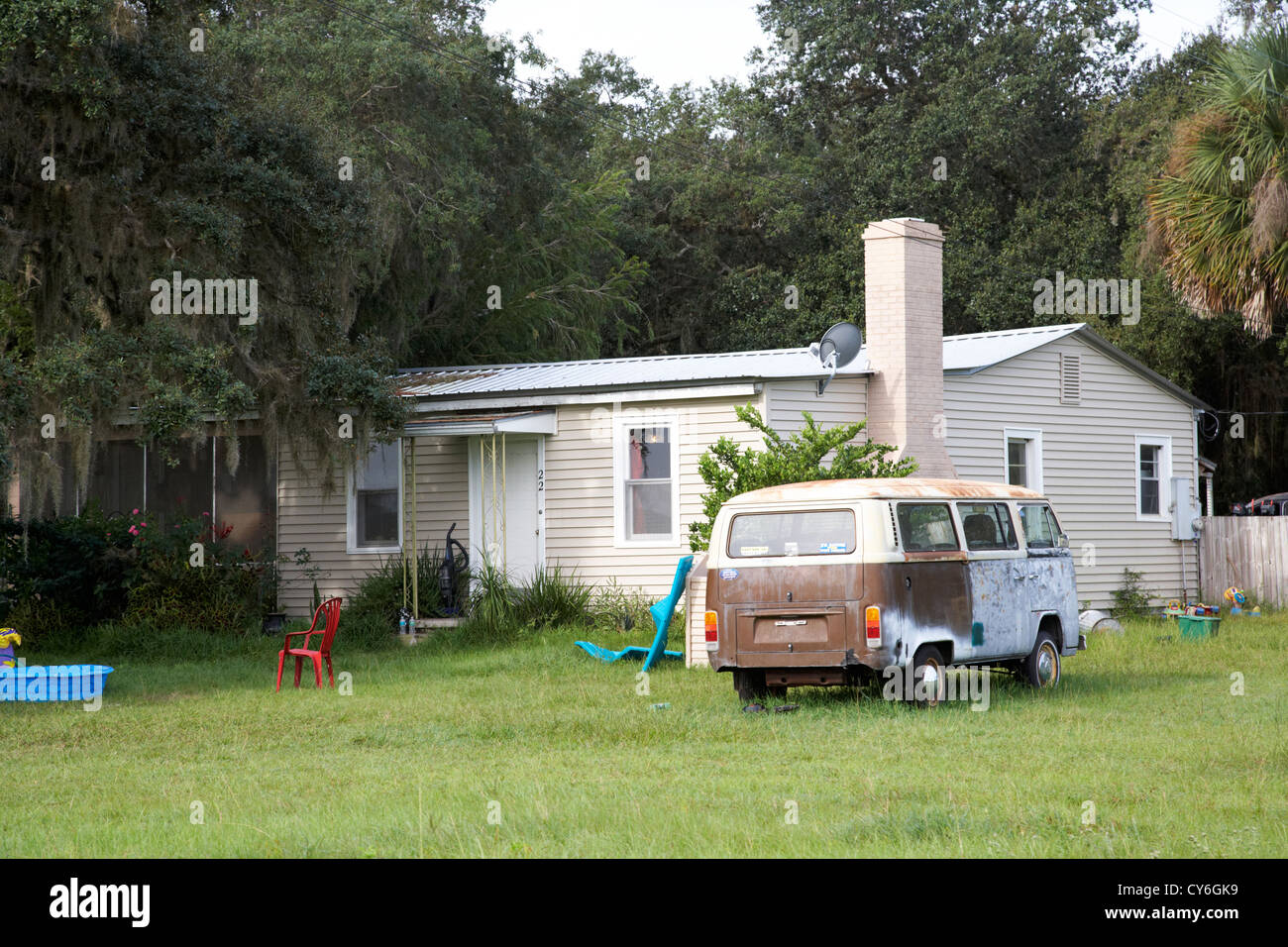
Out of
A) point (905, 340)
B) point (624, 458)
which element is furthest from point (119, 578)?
point (905, 340)

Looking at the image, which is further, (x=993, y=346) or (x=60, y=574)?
(x=993, y=346)

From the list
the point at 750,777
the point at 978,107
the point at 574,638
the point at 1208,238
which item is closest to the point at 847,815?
the point at 750,777

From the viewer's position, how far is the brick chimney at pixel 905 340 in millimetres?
18047

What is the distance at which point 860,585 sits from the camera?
442 inches

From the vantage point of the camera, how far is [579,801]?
7645 mm

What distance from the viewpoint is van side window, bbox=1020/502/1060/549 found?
12891mm

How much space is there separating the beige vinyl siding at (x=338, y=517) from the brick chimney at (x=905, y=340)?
18.6ft

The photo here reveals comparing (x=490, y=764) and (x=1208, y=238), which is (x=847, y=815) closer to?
(x=490, y=764)

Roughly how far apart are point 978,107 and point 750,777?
27.7 metres

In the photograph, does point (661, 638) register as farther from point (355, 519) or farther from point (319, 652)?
point (355, 519)

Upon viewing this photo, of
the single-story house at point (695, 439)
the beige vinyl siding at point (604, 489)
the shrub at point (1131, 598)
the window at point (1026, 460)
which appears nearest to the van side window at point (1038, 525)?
the single-story house at point (695, 439)

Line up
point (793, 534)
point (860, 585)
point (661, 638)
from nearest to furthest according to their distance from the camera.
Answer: point (860, 585)
point (793, 534)
point (661, 638)

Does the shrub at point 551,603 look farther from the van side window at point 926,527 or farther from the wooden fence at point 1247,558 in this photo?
the wooden fence at point 1247,558

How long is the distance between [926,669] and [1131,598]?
11272mm
